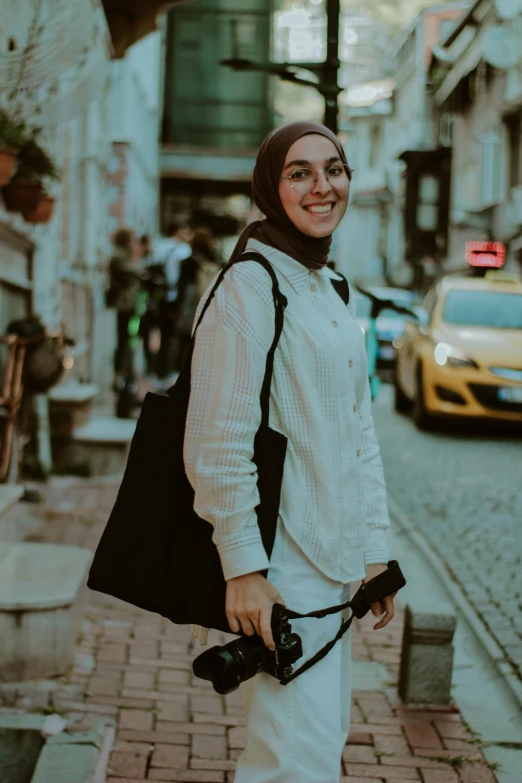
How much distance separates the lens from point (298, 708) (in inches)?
95.2

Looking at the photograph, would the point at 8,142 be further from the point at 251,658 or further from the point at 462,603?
the point at 251,658

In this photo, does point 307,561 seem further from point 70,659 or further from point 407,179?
point 407,179

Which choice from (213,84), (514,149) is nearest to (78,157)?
(213,84)

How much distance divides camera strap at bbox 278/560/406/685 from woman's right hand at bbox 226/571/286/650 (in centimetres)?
4

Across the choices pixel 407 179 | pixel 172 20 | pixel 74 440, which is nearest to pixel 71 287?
pixel 74 440

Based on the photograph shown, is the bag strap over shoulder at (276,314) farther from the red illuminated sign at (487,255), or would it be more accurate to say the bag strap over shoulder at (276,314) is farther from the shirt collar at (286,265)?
the red illuminated sign at (487,255)

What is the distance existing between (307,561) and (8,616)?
217 cm

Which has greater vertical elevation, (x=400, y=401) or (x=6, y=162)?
(x=6, y=162)

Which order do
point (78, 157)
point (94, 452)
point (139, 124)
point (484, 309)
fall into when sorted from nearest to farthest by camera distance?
point (94, 452), point (78, 157), point (484, 309), point (139, 124)

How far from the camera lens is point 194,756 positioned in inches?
148

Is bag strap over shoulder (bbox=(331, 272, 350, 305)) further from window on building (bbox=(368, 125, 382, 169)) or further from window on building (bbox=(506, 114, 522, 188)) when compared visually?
window on building (bbox=(368, 125, 382, 169))

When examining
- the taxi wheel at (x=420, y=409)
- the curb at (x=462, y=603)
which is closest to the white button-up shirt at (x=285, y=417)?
the curb at (x=462, y=603)

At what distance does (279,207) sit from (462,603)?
3.58 m

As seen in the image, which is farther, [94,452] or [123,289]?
[123,289]
